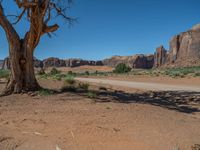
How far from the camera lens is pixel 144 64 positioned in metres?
189

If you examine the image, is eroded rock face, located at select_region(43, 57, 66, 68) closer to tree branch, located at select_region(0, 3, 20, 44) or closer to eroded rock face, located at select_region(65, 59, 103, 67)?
eroded rock face, located at select_region(65, 59, 103, 67)

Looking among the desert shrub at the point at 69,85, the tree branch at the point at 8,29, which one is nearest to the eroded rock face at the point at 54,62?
the desert shrub at the point at 69,85

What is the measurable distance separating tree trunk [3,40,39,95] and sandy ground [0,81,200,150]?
2.04m

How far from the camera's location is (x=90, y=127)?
20.6 feet

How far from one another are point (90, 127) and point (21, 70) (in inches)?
257

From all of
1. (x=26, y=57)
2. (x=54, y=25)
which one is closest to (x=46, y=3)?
(x=54, y=25)

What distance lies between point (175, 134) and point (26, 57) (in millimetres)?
7821

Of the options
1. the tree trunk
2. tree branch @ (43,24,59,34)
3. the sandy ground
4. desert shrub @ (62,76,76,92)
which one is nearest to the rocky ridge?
desert shrub @ (62,76,76,92)

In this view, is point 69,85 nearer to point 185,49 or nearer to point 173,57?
point 185,49

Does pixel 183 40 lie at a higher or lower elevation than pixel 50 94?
higher

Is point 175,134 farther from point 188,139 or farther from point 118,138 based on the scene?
point 118,138

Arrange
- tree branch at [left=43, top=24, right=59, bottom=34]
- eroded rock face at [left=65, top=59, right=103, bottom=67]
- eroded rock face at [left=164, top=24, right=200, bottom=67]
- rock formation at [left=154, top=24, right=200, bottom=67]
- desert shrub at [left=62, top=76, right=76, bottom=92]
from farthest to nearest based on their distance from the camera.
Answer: eroded rock face at [left=65, top=59, right=103, bottom=67]
eroded rock face at [left=164, top=24, right=200, bottom=67]
rock formation at [left=154, top=24, right=200, bottom=67]
desert shrub at [left=62, top=76, right=76, bottom=92]
tree branch at [left=43, top=24, right=59, bottom=34]

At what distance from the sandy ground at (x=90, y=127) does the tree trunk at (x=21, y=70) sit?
6.68 feet

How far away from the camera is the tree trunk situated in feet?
37.3
